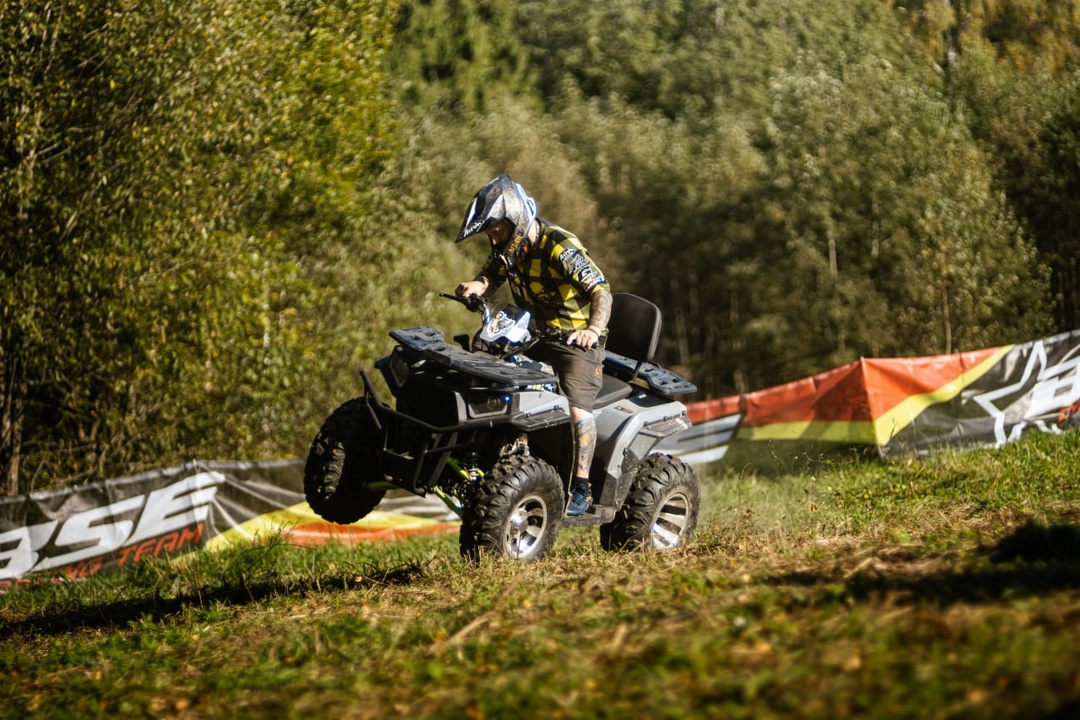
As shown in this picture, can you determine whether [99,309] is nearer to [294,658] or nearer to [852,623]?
[294,658]

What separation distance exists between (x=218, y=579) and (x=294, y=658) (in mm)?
4403

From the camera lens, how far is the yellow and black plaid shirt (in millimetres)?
7875

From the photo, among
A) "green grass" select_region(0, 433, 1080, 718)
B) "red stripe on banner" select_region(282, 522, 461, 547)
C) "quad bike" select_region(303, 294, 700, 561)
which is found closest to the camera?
"green grass" select_region(0, 433, 1080, 718)

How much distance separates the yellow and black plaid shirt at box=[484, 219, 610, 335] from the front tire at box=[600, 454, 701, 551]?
4.34 feet

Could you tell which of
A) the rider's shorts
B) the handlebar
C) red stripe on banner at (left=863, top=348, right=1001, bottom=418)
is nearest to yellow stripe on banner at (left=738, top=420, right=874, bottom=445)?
red stripe on banner at (left=863, top=348, right=1001, bottom=418)

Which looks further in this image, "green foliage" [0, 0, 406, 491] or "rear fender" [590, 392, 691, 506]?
"green foliage" [0, 0, 406, 491]

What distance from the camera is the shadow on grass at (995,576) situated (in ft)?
16.5

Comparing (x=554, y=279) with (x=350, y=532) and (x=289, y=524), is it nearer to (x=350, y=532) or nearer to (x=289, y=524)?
(x=289, y=524)

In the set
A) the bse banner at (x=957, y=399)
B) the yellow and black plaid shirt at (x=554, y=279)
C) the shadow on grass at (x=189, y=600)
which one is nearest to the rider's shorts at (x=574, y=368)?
the yellow and black plaid shirt at (x=554, y=279)

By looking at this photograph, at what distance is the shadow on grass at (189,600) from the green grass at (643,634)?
0.12 feet

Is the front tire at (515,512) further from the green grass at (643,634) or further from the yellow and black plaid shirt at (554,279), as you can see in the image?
the yellow and black plaid shirt at (554,279)

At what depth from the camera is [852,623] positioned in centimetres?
470

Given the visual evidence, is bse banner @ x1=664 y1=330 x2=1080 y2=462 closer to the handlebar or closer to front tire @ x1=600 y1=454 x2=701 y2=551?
front tire @ x1=600 y1=454 x2=701 y2=551

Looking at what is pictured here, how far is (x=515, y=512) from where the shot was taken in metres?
7.40
